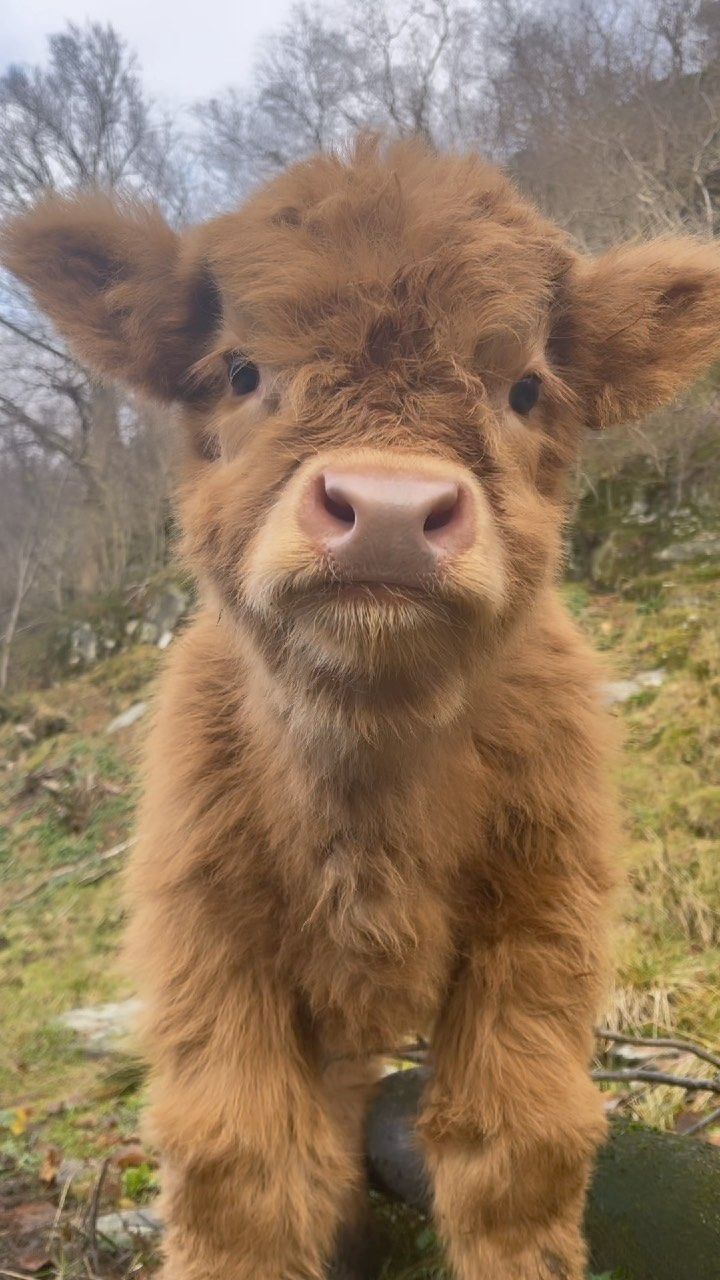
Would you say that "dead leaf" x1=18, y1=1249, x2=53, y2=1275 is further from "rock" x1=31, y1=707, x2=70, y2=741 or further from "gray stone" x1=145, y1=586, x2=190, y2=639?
"rock" x1=31, y1=707, x2=70, y2=741

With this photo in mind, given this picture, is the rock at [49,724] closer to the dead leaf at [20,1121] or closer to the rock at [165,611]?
the rock at [165,611]

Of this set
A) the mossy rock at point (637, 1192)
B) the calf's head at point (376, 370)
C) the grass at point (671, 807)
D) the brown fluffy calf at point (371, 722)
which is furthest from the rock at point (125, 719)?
the calf's head at point (376, 370)

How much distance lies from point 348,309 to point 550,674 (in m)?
0.92

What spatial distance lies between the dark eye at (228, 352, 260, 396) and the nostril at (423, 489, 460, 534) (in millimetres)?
727

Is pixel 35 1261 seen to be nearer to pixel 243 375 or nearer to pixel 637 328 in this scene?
pixel 243 375

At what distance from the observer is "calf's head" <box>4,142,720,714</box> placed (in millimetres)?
1251

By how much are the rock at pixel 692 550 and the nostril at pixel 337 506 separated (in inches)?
271

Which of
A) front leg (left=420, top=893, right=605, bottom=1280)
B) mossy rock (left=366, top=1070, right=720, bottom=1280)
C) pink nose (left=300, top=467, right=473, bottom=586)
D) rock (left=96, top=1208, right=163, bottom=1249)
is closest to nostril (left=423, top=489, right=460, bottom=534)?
pink nose (left=300, top=467, right=473, bottom=586)

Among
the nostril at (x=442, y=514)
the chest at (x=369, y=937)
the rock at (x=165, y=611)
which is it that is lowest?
the rock at (x=165, y=611)

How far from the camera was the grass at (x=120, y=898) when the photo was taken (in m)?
3.62

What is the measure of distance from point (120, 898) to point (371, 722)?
1.28 m

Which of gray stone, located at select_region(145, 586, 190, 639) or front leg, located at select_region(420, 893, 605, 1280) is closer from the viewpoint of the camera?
front leg, located at select_region(420, 893, 605, 1280)

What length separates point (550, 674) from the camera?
6.56 feet

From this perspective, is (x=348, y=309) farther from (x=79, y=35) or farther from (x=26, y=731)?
(x=26, y=731)
